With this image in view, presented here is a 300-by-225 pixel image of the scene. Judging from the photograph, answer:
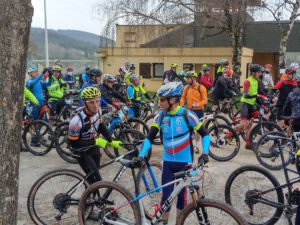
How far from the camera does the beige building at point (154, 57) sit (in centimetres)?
2422

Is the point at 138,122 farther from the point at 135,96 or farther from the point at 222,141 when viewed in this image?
the point at 222,141

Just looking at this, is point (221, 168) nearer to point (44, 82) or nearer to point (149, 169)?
point (149, 169)

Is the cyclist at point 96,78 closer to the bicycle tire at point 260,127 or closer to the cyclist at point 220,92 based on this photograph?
the bicycle tire at point 260,127

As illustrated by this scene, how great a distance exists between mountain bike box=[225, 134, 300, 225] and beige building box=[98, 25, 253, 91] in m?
19.6

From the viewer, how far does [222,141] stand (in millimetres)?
7578

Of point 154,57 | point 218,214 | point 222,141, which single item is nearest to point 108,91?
point 222,141

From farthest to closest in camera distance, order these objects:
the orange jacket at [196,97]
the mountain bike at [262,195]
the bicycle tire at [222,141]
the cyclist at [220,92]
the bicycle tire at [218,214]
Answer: the cyclist at [220,92] < the orange jacket at [196,97] < the bicycle tire at [222,141] < the mountain bike at [262,195] < the bicycle tire at [218,214]

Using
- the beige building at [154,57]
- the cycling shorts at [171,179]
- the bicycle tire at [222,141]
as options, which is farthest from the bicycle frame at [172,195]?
the beige building at [154,57]

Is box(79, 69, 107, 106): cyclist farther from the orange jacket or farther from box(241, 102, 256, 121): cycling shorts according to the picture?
box(241, 102, 256, 121): cycling shorts

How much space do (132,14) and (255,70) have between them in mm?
14361

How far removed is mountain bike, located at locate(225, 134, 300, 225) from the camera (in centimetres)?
436

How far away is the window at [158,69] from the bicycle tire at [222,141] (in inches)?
717

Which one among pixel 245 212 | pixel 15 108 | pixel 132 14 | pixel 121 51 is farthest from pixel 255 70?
pixel 121 51

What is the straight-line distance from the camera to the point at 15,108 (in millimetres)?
2791
